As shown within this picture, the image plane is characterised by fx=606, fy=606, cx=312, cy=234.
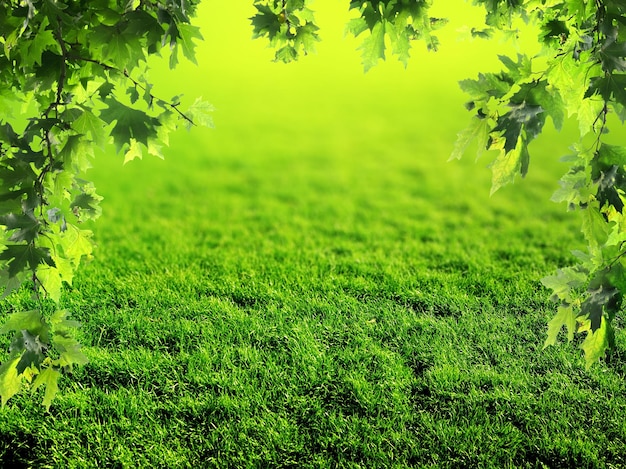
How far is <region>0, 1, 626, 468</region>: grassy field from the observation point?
10.8 ft

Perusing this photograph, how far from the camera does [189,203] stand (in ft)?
23.2

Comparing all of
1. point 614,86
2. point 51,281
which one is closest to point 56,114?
point 51,281

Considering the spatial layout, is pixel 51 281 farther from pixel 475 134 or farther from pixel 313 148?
pixel 313 148

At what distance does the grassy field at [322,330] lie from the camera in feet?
10.8

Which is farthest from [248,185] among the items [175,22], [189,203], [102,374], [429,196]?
[175,22]

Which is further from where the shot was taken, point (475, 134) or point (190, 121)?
point (190, 121)

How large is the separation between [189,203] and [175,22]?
16.0 feet

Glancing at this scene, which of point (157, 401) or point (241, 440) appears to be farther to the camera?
point (157, 401)

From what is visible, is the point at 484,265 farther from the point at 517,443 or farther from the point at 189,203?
the point at 189,203

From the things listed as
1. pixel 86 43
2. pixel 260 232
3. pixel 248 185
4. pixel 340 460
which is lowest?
pixel 340 460

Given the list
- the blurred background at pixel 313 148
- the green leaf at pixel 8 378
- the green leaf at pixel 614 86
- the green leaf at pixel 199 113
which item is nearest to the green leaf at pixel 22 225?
the green leaf at pixel 8 378

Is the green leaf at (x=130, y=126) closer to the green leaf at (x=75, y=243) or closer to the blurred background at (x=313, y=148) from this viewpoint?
the green leaf at (x=75, y=243)

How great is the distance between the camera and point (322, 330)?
4297 mm

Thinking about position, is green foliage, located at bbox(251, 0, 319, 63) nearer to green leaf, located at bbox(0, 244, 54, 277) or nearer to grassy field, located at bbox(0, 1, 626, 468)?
green leaf, located at bbox(0, 244, 54, 277)
